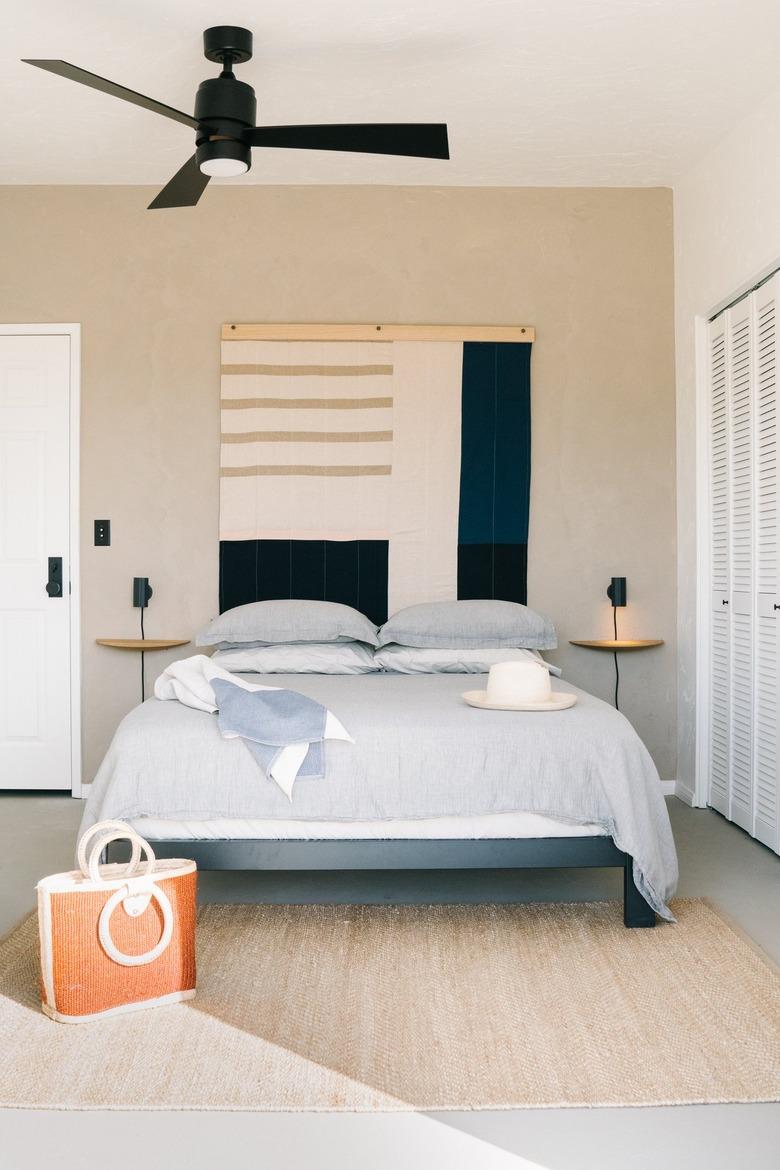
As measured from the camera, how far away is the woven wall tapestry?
4621 millimetres

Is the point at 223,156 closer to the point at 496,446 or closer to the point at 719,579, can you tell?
the point at 496,446

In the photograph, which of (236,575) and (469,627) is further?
(236,575)

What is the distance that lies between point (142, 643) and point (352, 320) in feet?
5.77

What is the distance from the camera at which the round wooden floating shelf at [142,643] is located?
4.44 metres

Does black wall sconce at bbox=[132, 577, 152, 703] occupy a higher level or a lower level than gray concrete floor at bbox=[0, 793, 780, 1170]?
higher

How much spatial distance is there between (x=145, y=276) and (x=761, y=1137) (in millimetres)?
4130

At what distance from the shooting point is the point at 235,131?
309cm

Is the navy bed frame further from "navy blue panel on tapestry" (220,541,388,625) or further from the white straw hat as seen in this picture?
"navy blue panel on tapestry" (220,541,388,625)

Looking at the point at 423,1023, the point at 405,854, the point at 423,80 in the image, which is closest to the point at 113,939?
the point at 423,1023

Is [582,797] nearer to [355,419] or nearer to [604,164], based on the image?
[355,419]

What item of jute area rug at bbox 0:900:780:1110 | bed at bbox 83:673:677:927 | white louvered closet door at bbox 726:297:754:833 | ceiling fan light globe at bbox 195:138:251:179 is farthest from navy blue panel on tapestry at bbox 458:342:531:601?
jute area rug at bbox 0:900:780:1110

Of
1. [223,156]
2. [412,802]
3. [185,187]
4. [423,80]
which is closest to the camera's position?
[412,802]

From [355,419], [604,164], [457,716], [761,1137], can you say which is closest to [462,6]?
[604,164]

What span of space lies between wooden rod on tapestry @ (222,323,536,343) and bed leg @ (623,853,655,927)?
2661 mm
